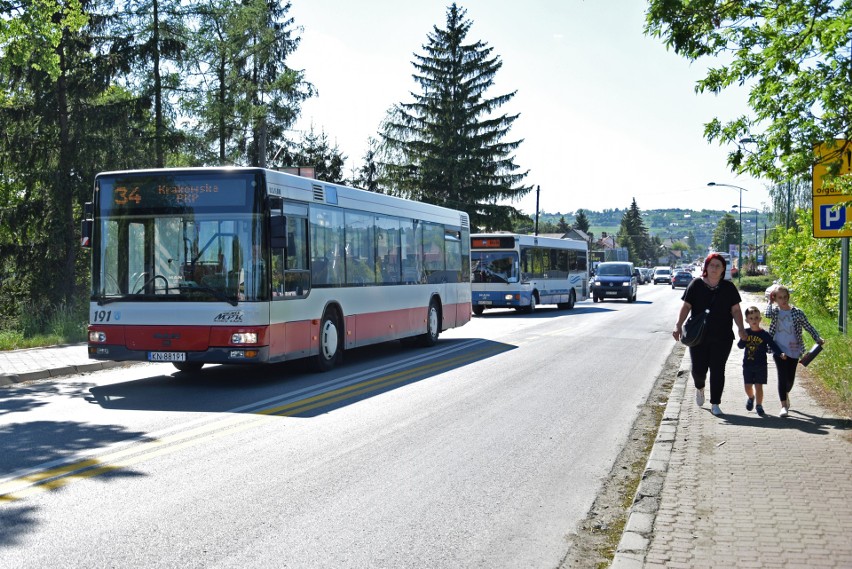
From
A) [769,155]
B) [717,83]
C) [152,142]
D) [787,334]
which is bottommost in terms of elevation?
[787,334]

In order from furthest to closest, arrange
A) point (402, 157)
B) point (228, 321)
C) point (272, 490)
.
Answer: point (402, 157), point (228, 321), point (272, 490)

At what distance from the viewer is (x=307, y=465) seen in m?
7.43

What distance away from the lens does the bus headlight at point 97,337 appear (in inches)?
493

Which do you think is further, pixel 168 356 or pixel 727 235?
pixel 727 235

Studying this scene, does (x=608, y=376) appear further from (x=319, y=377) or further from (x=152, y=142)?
(x=152, y=142)

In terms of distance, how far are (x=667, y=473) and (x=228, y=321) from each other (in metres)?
6.83

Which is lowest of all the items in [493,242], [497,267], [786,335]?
[786,335]

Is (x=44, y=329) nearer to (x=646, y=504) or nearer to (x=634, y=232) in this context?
(x=646, y=504)

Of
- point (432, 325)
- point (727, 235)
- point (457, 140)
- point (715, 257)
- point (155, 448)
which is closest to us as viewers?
point (155, 448)

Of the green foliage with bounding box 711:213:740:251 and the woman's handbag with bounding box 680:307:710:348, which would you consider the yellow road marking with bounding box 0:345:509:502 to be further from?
the green foliage with bounding box 711:213:740:251

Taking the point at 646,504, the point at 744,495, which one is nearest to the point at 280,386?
the point at 646,504

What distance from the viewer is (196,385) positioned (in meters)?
12.8

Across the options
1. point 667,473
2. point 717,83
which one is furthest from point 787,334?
point 667,473

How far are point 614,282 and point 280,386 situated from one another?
35703 mm
